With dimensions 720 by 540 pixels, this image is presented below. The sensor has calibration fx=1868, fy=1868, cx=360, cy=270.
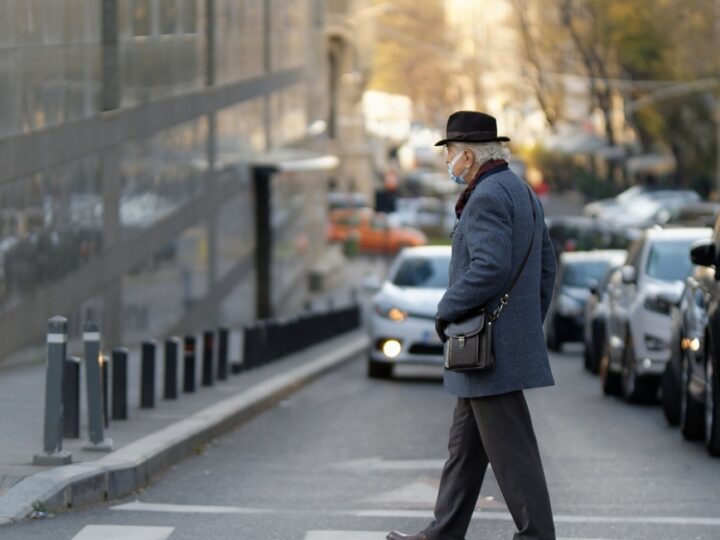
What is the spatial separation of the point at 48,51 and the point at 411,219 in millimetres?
59136

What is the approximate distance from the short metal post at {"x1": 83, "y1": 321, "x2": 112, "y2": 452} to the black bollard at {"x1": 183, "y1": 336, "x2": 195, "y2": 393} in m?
5.19

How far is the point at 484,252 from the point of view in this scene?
7.43 m

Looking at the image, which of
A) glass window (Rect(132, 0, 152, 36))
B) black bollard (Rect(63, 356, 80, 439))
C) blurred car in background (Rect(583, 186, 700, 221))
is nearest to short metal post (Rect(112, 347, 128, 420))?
black bollard (Rect(63, 356, 80, 439))

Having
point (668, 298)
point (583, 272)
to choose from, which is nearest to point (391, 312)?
point (668, 298)

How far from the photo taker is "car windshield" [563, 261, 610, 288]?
2894 cm

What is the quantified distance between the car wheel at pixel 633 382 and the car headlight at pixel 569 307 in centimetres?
985

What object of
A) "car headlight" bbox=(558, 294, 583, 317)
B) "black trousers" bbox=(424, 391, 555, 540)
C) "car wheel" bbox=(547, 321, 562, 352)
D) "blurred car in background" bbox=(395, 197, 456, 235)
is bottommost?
"blurred car in background" bbox=(395, 197, 456, 235)

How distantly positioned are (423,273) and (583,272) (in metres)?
7.64

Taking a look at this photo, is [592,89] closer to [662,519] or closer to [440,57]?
[440,57]

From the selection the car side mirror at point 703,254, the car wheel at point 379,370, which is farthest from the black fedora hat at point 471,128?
the car wheel at point 379,370

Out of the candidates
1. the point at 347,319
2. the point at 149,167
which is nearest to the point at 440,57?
the point at 347,319

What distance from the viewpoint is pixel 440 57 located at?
11188cm

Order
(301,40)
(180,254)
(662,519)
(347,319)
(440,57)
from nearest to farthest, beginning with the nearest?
(662,519) → (180,254) → (347,319) → (301,40) → (440,57)

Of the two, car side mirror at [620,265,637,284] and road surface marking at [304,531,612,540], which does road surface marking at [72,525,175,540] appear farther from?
car side mirror at [620,265,637,284]
